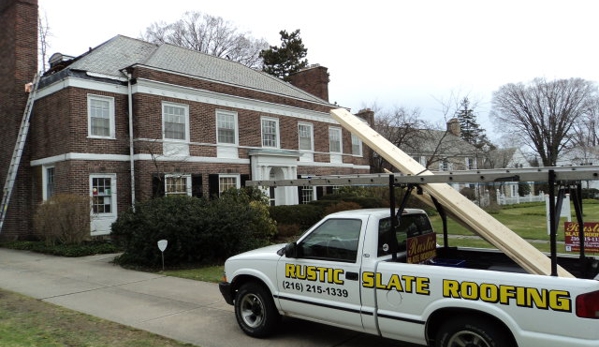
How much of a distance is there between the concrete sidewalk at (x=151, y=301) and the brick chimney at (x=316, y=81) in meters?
20.0

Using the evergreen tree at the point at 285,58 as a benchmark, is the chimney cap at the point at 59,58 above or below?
below

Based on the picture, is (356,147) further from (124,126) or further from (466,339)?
(466,339)

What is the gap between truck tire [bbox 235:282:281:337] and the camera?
5418 millimetres

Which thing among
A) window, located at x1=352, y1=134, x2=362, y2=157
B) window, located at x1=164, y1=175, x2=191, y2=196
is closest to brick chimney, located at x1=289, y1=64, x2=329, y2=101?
window, located at x1=352, y1=134, x2=362, y2=157

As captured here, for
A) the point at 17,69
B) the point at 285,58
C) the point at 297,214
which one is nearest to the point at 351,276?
the point at 297,214

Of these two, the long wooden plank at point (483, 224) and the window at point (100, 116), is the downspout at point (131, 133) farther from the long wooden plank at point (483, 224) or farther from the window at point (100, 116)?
the long wooden plank at point (483, 224)

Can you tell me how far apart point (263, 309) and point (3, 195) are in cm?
1601

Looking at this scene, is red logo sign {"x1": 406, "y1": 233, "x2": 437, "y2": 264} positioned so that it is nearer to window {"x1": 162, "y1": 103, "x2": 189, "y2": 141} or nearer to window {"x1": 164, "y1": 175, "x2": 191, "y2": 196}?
window {"x1": 164, "y1": 175, "x2": 191, "y2": 196}

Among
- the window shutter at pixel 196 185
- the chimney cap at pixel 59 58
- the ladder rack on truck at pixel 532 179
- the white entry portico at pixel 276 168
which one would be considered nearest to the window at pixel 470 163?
the white entry portico at pixel 276 168

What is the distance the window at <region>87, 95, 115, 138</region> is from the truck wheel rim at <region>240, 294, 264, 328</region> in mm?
12476

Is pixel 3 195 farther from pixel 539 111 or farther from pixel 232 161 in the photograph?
pixel 539 111

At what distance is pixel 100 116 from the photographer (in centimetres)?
1625

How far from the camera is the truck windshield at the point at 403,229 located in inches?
189

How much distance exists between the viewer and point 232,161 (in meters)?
19.9
